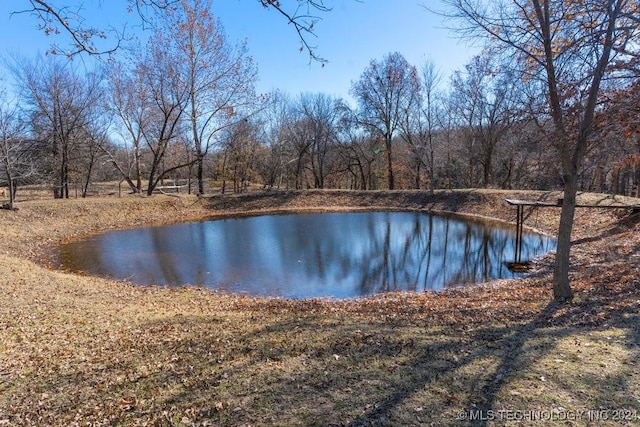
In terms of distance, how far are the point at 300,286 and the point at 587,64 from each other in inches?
292

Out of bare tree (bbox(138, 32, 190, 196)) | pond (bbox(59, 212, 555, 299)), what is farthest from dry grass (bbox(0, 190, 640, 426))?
bare tree (bbox(138, 32, 190, 196))

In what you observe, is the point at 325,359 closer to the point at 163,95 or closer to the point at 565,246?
the point at 565,246

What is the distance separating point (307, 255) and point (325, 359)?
30.3 feet

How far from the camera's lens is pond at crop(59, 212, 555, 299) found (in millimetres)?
10234

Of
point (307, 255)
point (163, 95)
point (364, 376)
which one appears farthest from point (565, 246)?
point (163, 95)

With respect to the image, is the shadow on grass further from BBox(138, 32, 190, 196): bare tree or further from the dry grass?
BBox(138, 32, 190, 196): bare tree

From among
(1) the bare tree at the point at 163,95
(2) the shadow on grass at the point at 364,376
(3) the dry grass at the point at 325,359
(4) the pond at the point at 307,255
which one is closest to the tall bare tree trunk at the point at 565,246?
(3) the dry grass at the point at 325,359

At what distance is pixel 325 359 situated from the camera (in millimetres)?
3922

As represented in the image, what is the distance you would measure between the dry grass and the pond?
1.96 m

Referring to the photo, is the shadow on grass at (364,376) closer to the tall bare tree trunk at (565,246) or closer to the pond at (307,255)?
the tall bare tree trunk at (565,246)

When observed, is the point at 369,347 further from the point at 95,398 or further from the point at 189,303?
the point at 189,303

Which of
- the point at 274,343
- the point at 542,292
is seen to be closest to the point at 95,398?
the point at 274,343

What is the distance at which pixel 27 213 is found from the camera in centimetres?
1745

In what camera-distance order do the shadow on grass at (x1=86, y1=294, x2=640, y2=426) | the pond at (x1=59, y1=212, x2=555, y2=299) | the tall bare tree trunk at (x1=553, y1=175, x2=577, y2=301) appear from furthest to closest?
the pond at (x1=59, y1=212, x2=555, y2=299) < the tall bare tree trunk at (x1=553, y1=175, x2=577, y2=301) < the shadow on grass at (x1=86, y1=294, x2=640, y2=426)
